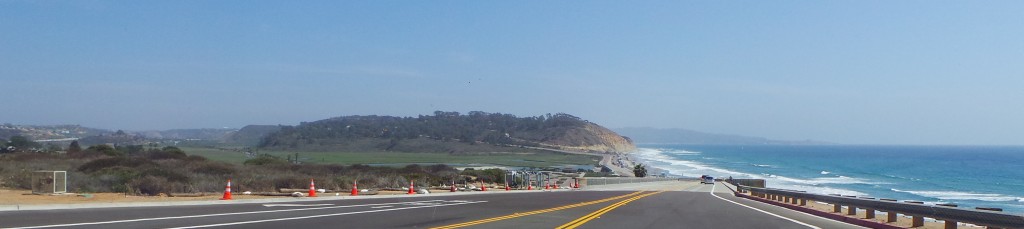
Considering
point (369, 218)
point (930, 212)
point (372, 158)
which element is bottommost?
point (372, 158)

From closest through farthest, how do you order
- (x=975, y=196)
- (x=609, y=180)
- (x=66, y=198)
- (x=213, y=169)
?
(x=66, y=198) → (x=213, y=169) → (x=609, y=180) → (x=975, y=196)

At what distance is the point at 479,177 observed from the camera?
65.4 meters

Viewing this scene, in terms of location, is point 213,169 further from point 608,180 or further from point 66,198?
point 608,180

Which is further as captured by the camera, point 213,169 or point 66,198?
point 213,169

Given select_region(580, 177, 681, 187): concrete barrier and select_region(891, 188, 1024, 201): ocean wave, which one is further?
select_region(891, 188, 1024, 201): ocean wave

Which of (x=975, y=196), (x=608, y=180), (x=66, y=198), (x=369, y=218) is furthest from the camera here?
(x=975, y=196)

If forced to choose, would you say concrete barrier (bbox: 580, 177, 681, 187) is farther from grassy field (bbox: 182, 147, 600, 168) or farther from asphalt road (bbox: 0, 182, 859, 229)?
asphalt road (bbox: 0, 182, 859, 229)

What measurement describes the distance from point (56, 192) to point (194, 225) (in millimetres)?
13523

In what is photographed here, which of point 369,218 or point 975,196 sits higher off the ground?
point 369,218

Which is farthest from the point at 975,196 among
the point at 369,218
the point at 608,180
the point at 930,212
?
the point at 369,218

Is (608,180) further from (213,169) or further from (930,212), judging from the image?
(930,212)

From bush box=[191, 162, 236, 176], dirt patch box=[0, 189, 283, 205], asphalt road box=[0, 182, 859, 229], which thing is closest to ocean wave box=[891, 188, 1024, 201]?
bush box=[191, 162, 236, 176]

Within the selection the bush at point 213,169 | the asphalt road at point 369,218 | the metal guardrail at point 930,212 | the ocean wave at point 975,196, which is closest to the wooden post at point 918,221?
the metal guardrail at point 930,212

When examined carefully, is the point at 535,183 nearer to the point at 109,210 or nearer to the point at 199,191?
the point at 199,191
